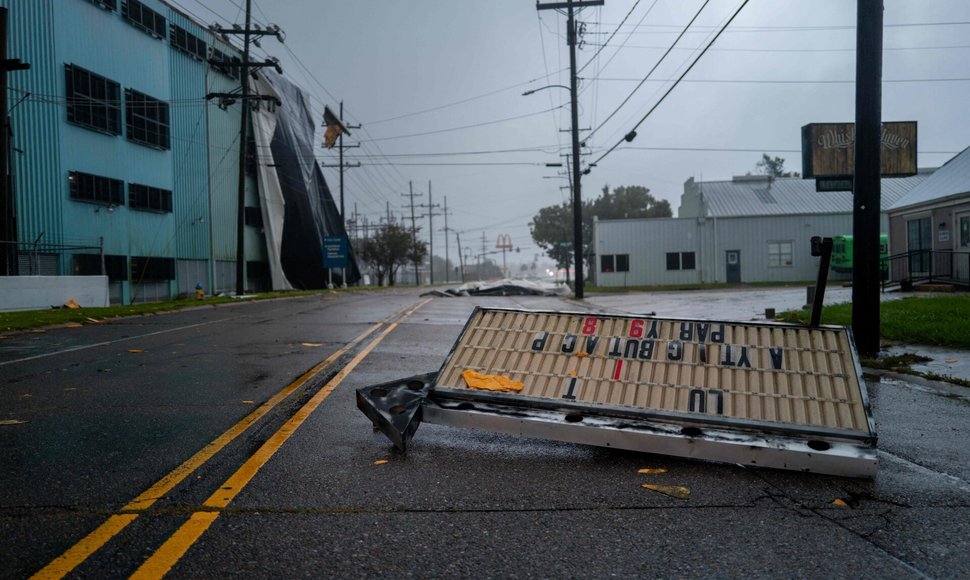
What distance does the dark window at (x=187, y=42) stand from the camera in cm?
3722

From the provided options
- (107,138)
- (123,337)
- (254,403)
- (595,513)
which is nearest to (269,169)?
(107,138)

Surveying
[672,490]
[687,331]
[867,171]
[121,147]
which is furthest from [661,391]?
[121,147]

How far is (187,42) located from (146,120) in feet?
23.8

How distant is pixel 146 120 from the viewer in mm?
33781

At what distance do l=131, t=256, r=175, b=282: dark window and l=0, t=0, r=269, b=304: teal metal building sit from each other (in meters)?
0.08

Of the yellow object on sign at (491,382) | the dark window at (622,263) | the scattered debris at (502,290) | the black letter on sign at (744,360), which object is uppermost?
the dark window at (622,263)

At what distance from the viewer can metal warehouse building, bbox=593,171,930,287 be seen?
4406cm

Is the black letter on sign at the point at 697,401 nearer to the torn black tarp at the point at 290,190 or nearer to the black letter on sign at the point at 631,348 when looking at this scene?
the black letter on sign at the point at 631,348

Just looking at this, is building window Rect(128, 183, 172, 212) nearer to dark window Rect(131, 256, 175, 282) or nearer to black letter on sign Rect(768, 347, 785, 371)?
dark window Rect(131, 256, 175, 282)

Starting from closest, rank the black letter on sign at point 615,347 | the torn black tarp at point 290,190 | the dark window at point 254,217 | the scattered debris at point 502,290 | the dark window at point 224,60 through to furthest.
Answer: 1. the black letter on sign at point 615,347
2. the scattered debris at point 502,290
3. the dark window at point 224,60
4. the dark window at point 254,217
5. the torn black tarp at point 290,190

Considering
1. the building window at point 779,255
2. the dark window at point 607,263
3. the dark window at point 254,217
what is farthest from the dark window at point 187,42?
the building window at point 779,255

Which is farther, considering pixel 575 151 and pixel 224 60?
pixel 224 60

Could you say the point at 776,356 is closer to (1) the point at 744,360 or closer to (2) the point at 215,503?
(1) the point at 744,360

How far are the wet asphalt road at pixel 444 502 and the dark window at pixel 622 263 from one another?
39.3m
